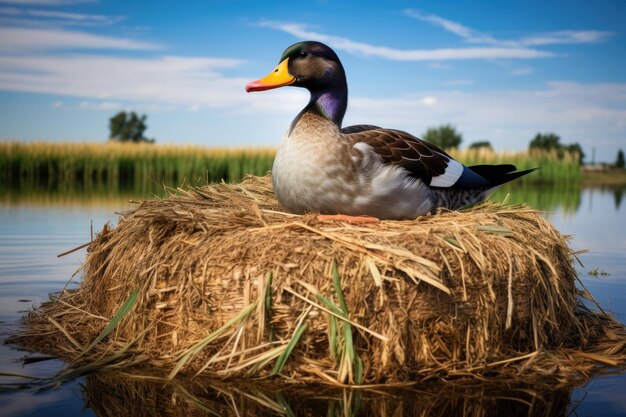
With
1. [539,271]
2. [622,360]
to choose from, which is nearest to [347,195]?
[539,271]

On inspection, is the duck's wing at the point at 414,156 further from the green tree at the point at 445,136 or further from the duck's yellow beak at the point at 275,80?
the green tree at the point at 445,136

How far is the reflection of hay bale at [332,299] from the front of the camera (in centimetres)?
341

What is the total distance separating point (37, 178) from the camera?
21.2 meters

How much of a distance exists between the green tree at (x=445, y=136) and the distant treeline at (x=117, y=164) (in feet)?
43.5

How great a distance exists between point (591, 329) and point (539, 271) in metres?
1.04

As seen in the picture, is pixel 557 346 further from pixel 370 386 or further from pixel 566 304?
pixel 370 386

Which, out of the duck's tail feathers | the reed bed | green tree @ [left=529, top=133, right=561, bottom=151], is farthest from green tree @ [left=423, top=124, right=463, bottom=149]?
the duck's tail feathers

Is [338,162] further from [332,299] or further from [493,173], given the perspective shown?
[493,173]

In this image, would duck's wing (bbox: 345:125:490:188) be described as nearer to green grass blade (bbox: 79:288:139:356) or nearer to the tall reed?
green grass blade (bbox: 79:288:139:356)

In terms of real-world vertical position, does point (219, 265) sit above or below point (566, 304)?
above

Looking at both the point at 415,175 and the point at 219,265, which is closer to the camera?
→ the point at 219,265

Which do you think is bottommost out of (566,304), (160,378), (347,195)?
(160,378)

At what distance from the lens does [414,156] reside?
4.49m

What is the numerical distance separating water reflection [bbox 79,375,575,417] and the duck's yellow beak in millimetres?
1932
